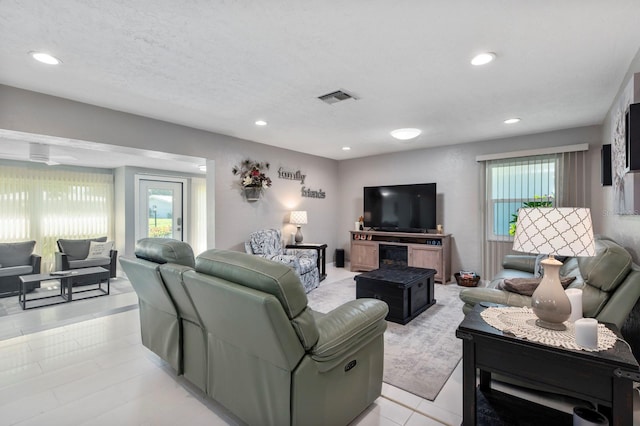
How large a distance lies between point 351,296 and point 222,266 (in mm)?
3177

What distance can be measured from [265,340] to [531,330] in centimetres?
140

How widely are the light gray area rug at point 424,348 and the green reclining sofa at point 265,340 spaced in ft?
1.34

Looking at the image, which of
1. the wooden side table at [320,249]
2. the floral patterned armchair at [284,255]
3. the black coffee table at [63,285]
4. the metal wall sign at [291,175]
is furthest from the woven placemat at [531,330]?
the black coffee table at [63,285]

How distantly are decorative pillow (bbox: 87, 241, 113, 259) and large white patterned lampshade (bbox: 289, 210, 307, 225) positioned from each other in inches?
144

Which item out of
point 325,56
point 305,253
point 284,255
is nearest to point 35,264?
point 284,255

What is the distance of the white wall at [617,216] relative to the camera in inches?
94.6

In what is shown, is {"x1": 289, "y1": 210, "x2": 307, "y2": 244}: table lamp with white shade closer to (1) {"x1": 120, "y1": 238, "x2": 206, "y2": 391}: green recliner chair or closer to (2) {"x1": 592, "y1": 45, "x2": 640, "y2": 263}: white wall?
(1) {"x1": 120, "y1": 238, "x2": 206, "y2": 391}: green recliner chair

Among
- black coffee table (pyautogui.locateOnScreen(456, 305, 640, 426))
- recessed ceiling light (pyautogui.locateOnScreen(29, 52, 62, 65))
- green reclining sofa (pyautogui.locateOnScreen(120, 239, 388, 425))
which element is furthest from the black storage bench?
recessed ceiling light (pyautogui.locateOnScreen(29, 52, 62, 65))

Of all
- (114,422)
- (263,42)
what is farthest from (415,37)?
(114,422)

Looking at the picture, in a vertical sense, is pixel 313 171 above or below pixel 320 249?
above

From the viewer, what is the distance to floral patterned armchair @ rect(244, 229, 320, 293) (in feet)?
15.4

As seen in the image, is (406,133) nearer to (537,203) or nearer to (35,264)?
(537,203)

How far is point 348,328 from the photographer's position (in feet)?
5.57

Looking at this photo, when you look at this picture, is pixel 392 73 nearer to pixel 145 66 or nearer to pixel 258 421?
pixel 145 66
